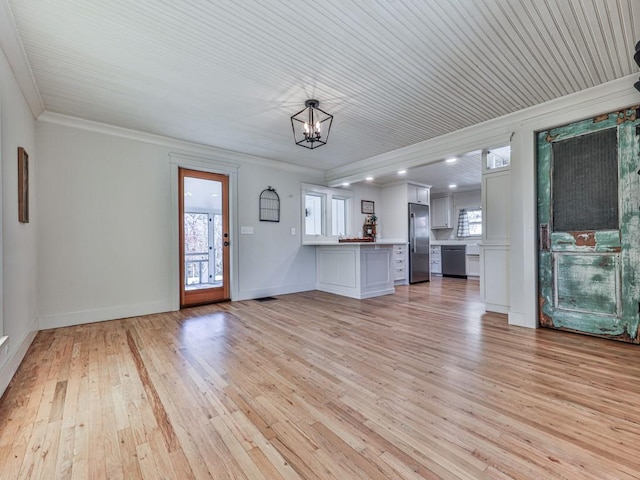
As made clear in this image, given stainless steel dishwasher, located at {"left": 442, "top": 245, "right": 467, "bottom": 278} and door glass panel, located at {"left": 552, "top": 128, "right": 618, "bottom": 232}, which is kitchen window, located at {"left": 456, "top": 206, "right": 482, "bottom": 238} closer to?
stainless steel dishwasher, located at {"left": 442, "top": 245, "right": 467, "bottom": 278}

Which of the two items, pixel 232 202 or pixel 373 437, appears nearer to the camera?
pixel 373 437

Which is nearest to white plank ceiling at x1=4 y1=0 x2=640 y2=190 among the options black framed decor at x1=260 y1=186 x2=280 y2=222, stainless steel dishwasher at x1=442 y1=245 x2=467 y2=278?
black framed decor at x1=260 y1=186 x2=280 y2=222

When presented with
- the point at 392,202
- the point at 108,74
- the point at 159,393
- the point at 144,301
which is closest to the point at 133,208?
the point at 144,301

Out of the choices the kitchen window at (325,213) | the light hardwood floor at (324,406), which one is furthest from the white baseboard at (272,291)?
the light hardwood floor at (324,406)

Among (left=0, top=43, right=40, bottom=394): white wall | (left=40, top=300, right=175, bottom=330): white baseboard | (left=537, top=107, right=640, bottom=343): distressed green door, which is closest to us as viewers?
(left=0, top=43, right=40, bottom=394): white wall

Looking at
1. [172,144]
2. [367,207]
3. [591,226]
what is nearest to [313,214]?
[367,207]

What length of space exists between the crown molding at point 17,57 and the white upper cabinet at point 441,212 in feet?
28.8

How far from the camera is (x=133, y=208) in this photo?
4.08 metres

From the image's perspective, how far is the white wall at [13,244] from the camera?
2.13 metres

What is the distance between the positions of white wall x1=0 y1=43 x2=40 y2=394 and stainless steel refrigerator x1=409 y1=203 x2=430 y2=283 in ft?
21.3

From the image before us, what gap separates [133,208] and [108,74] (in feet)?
6.19

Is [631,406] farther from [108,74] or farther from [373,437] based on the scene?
[108,74]

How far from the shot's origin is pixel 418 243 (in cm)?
719

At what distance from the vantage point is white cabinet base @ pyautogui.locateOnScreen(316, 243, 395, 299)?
5.17 meters
